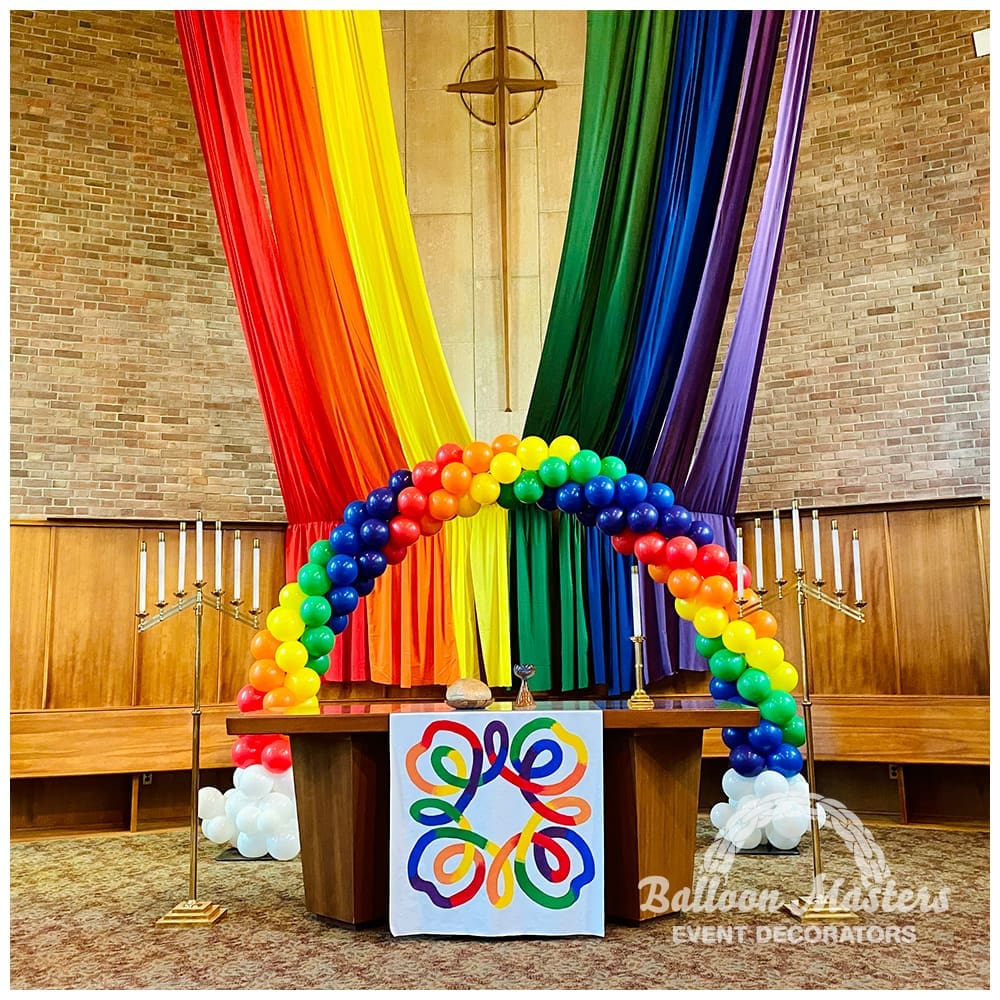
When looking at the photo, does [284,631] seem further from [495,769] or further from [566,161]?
[566,161]

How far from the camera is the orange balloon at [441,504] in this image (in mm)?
5359

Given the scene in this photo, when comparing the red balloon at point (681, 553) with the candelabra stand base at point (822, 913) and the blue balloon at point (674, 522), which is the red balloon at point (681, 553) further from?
the candelabra stand base at point (822, 913)

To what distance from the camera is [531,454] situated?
17.5ft

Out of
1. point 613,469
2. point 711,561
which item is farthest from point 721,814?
point 613,469

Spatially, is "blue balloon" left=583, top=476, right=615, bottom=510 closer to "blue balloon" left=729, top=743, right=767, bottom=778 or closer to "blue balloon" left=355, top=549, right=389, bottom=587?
"blue balloon" left=355, top=549, right=389, bottom=587

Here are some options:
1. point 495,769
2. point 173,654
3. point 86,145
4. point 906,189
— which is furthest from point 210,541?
point 906,189

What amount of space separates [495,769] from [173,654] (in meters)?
3.74

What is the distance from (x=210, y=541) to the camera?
7.07m

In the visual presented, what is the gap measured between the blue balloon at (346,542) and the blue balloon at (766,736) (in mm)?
2281

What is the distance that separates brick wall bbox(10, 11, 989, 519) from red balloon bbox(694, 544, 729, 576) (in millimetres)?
2304

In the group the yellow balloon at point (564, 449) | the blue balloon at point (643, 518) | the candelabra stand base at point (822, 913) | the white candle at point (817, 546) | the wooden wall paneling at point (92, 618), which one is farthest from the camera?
the wooden wall paneling at point (92, 618)

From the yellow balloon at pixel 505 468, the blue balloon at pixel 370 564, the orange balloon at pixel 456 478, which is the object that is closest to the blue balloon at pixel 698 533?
the yellow balloon at pixel 505 468

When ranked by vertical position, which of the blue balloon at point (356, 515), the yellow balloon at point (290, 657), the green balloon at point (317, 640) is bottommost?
the yellow balloon at point (290, 657)

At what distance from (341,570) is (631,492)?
154 cm
